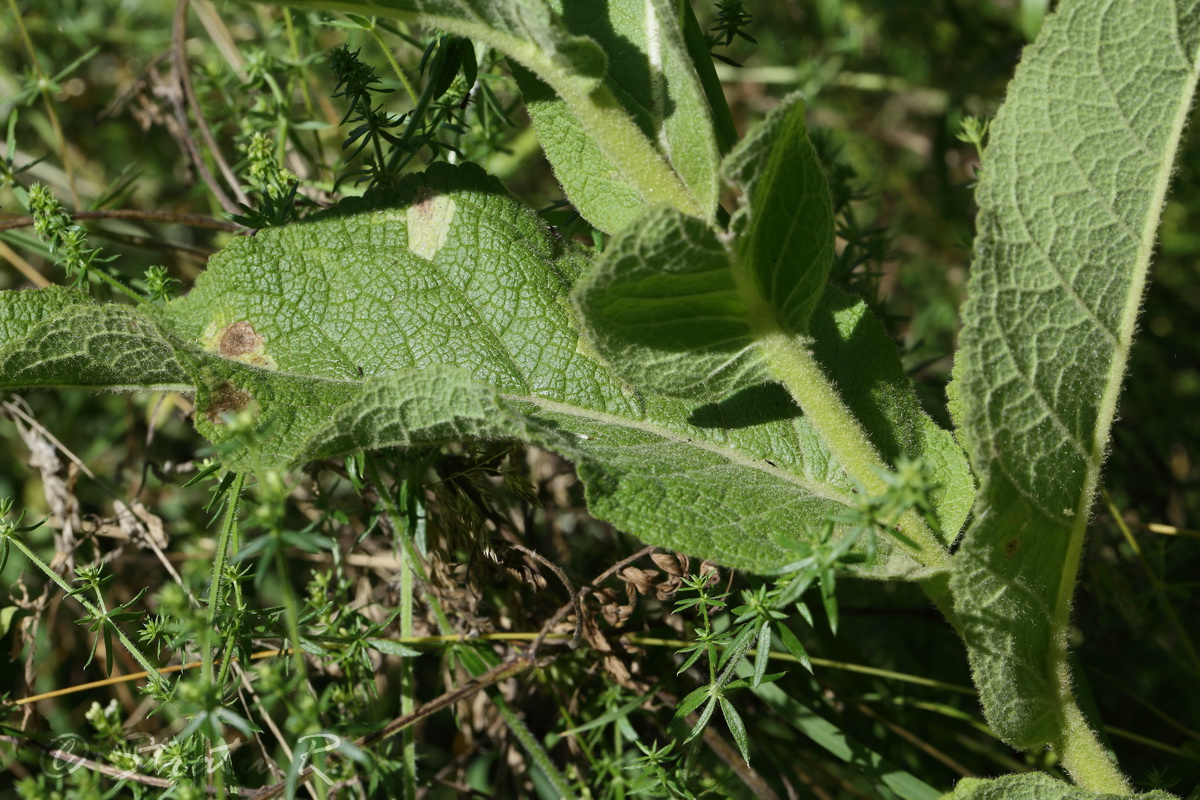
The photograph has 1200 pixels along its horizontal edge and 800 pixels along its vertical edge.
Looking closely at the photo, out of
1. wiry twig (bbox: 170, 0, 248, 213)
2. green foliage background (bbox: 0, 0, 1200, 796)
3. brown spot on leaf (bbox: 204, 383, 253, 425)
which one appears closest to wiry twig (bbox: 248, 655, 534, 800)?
green foliage background (bbox: 0, 0, 1200, 796)

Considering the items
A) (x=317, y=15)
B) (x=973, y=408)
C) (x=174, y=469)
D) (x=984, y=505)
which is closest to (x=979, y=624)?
(x=984, y=505)

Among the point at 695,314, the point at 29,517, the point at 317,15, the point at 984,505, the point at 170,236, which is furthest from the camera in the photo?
the point at 170,236

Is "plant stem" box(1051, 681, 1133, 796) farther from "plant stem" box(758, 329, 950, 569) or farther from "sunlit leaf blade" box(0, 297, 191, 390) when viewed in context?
"sunlit leaf blade" box(0, 297, 191, 390)

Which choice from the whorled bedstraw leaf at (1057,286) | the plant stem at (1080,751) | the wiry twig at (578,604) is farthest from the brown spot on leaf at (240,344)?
the plant stem at (1080,751)

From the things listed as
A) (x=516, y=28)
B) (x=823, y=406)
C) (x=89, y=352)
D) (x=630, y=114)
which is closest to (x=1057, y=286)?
(x=823, y=406)

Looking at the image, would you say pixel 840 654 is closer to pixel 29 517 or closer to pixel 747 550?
pixel 747 550

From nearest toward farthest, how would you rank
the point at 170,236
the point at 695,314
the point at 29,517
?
1. the point at 695,314
2. the point at 29,517
3. the point at 170,236
